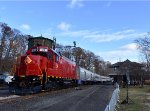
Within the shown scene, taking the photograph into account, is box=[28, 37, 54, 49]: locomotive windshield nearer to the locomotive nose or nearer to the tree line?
the locomotive nose

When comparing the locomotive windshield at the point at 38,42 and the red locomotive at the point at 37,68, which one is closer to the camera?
the red locomotive at the point at 37,68

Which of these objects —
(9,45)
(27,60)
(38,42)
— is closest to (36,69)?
(27,60)

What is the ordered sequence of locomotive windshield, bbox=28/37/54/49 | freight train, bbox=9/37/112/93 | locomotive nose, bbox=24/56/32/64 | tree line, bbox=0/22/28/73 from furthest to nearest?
tree line, bbox=0/22/28/73 → locomotive windshield, bbox=28/37/54/49 → locomotive nose, bbox=24/56/32/64 → freight train, bbox=9/37/112/93

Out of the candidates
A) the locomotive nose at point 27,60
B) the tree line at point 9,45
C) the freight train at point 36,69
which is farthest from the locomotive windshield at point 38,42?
the tree line at point 9,45

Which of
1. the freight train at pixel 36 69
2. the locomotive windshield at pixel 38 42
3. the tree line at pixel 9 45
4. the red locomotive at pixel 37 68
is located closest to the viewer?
the freight train at pixel 36 69

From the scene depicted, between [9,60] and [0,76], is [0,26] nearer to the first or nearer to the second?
[9,60]

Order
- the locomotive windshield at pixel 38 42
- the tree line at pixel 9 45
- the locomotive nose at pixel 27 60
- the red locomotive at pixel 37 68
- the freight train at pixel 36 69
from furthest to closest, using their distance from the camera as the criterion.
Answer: the tree line at pixel 9 45
the locomotive windshield at pixel 38 42
the locomotive nose at pixel 27 60
the red locomotive at pixel 37 68
the freight train at pixel 36 69

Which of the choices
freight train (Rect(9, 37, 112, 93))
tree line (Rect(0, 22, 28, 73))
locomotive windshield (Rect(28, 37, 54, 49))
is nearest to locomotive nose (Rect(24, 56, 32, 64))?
freight train (Rect(9, 37, 112, 93))

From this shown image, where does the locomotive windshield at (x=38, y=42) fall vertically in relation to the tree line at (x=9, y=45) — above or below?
below

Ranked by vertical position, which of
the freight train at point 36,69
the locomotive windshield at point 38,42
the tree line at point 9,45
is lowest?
the freight train at point 36,69

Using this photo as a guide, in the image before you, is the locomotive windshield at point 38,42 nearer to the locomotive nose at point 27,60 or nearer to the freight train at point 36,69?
the freight train at point 36,69

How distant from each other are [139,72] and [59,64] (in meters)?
54.8

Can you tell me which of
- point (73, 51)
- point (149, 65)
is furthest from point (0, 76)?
point (73, 51)

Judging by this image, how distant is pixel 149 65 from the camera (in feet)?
245
